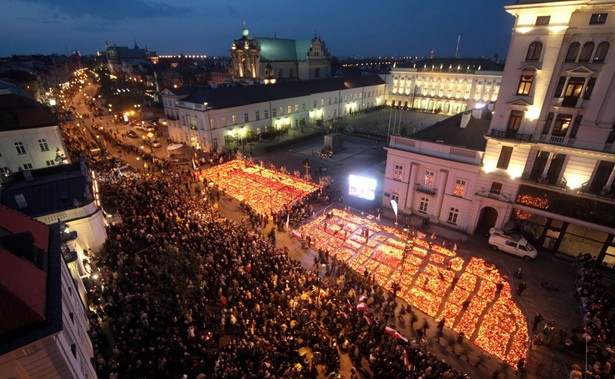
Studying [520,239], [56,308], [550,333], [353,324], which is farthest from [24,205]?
[520,239]

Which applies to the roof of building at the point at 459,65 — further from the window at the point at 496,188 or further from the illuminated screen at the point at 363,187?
the illuminated screen at the point at 363,187

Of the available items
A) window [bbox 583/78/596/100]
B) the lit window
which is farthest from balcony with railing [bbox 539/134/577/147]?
the lit window

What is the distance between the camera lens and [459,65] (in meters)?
81.9

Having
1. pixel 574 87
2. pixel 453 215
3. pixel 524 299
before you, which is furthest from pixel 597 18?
pixel 524 299

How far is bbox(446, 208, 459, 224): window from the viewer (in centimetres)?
2985

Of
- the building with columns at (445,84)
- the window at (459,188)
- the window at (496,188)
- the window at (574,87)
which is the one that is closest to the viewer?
the window at (574,87)

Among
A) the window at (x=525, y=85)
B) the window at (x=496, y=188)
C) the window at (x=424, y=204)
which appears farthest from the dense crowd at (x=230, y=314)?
the window at (x=525, y=85)

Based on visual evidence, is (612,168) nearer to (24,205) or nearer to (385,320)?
(385,320)

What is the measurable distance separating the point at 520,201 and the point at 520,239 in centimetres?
327

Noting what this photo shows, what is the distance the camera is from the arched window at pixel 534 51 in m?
23.2

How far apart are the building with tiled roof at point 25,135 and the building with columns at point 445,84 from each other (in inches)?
2836

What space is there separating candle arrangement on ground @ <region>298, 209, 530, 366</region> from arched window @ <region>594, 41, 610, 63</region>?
1668 centimetres

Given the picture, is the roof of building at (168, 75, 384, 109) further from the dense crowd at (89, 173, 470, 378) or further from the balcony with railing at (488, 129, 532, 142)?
the balcony with railing at (488, 129, 532, 142)

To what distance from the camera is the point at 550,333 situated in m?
18.2
